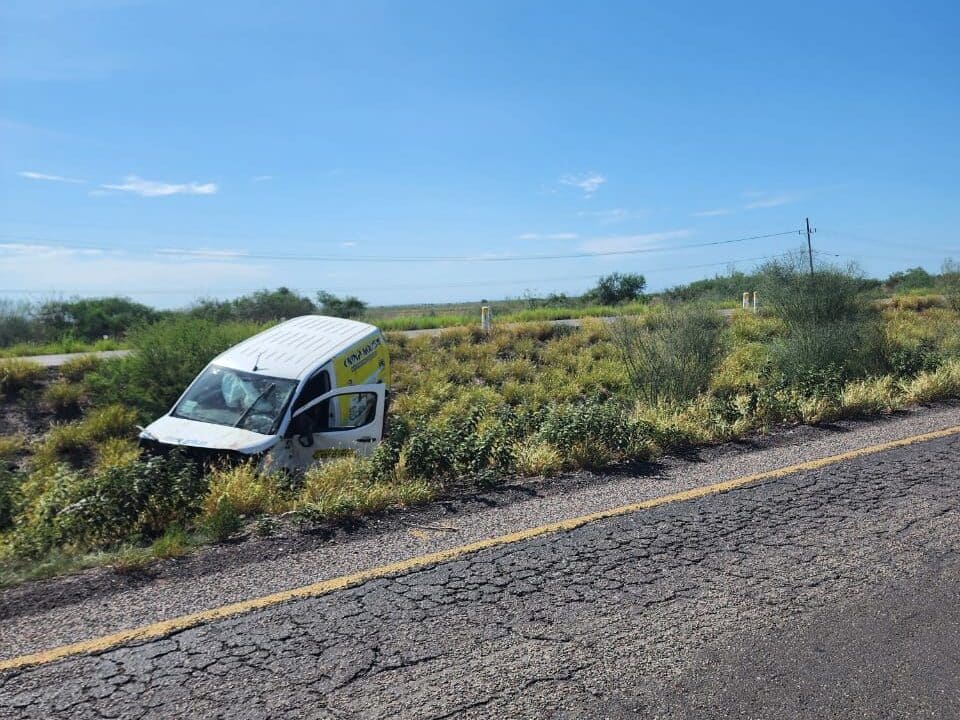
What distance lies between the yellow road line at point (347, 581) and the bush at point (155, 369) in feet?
40.6

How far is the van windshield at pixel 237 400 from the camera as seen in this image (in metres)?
10.1

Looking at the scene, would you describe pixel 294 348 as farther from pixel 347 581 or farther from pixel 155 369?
pixel 347 581

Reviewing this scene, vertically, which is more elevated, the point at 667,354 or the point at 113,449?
the point at 667,354

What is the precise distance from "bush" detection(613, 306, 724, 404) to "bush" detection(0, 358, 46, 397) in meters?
13.3

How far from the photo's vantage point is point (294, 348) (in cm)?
1190

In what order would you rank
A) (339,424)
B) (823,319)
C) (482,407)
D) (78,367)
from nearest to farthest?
(339,424)
(482,407)
(78,367)
(823,319)

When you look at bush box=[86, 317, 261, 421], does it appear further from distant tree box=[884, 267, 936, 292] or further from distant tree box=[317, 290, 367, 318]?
distant tree box=[884, 267, 936, 292]

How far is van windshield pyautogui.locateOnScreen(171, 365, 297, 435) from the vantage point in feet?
33.3

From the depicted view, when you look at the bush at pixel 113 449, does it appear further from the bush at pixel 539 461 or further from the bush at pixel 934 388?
the bush at pixel 934 388

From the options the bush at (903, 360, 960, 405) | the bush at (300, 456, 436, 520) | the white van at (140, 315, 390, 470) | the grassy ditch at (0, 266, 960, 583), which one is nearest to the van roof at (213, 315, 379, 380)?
the white van at (140, 315, 390, 470)

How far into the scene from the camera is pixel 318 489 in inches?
259

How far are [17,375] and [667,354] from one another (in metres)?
14.4

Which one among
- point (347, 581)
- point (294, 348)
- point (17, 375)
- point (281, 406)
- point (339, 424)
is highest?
point (294, 348)

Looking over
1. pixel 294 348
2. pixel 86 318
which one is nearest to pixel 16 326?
pixel 86 318
